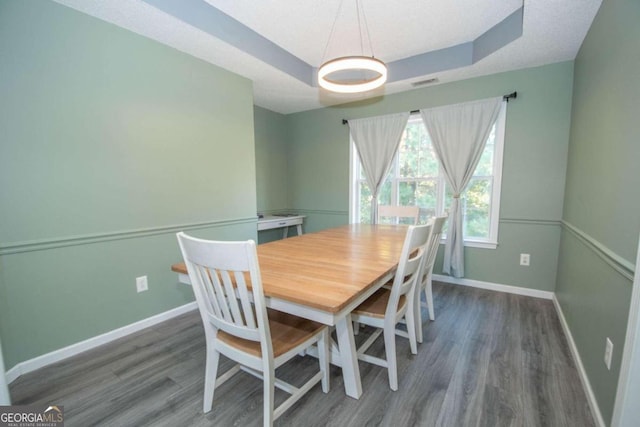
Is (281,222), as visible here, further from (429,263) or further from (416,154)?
(429,263)

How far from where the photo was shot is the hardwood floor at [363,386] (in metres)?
1.38

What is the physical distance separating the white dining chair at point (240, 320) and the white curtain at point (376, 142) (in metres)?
2.50

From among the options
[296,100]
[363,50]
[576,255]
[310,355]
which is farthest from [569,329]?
[296,100]

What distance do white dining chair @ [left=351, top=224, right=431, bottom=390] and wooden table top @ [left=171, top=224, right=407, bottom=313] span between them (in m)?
0.09

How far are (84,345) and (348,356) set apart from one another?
189cm

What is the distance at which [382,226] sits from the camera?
2.82 meters

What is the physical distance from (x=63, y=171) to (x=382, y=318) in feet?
7.28

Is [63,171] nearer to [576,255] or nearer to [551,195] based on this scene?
[576,255]

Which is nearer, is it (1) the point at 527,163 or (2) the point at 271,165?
(1) the point at 527,163

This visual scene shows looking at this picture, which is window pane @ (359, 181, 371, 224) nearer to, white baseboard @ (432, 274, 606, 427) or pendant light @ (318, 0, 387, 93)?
white baseboard @ (432, 274, 606, 427)

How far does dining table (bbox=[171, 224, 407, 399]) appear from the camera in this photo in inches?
43.0

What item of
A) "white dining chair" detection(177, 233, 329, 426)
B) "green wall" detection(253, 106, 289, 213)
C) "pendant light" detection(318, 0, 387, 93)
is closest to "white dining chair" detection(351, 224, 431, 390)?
"white dining chair" detection(177, 233, 329, 426)

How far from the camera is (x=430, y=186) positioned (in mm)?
3414

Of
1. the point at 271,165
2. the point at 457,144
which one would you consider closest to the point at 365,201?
the point at 457,144
